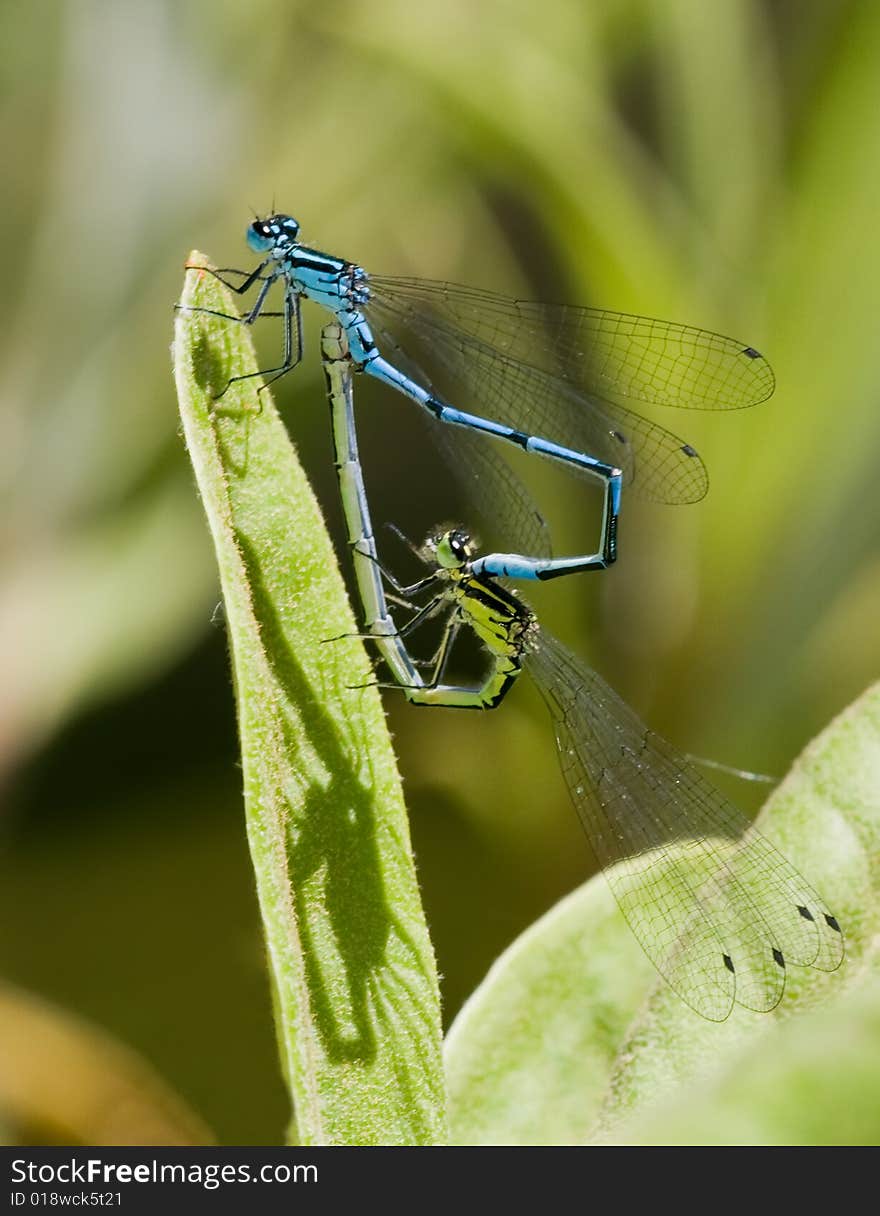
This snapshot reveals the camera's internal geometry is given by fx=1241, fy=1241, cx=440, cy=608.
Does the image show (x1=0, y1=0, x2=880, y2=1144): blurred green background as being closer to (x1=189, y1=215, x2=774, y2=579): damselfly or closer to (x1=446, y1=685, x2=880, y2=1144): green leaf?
(x1=189, y1=215, x2=774, y2=579): damselfly

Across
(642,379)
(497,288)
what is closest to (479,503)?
(642,379)

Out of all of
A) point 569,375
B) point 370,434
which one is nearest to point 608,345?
point 569,375

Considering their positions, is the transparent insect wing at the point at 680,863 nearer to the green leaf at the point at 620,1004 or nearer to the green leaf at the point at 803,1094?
the green leaf at the point at 620,1004

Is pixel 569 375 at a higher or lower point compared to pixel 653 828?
higher

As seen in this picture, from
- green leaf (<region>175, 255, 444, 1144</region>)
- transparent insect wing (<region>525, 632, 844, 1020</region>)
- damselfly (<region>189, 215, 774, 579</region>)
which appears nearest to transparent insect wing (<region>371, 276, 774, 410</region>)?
damselfly (<region>189, 215, 774, 579</region>)

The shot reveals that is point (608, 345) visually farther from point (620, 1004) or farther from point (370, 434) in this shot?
point (620, 1004)

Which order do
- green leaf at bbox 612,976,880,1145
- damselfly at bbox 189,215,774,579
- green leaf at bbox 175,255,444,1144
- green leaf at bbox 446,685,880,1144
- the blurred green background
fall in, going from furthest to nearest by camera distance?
the blurred green background
damselfly at bbox 189,215,774,579
green leaf at bbox 446,685,880,1144
green leaf at bbox 175,255,444,1144
green leaf at bbox 612,976,880,1145

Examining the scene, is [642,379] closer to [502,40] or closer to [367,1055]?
[502,40]
